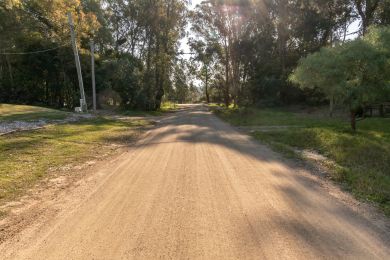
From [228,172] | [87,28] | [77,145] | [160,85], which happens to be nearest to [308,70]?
[228,172]

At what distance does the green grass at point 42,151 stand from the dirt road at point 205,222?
65.6 inches

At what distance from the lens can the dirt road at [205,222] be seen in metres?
3.96

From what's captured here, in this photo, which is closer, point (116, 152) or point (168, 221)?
point (168, 221)

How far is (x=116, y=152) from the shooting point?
36.9ft

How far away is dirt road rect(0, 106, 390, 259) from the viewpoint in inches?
156

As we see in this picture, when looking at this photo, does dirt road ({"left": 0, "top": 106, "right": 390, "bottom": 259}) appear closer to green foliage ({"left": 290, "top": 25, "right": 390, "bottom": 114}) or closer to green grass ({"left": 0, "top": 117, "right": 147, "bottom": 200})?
green grass ({"left": 0, "top": 117, "right": 147, "bottom": 200})

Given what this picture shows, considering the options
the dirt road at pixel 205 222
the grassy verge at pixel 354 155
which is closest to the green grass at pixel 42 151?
the dirt road at pixel 205 222

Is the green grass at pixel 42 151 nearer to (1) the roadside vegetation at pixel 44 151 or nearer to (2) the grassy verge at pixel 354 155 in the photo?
(1) the roadside vegetation at pixel 44 151

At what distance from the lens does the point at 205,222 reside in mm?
4801

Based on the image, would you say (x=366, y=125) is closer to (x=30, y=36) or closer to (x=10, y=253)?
(x=10, y=253)

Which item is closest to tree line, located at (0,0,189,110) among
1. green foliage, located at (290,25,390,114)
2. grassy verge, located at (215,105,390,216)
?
grassy verge, located at (215,105,390,216)

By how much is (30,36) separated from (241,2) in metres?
22.5

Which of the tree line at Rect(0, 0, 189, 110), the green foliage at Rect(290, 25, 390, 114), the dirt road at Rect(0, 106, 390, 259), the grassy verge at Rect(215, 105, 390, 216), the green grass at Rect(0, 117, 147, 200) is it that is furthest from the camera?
the tree line at Rect(0, 0, 189, 110)

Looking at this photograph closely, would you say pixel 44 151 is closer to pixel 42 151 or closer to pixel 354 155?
pixel 42 151
